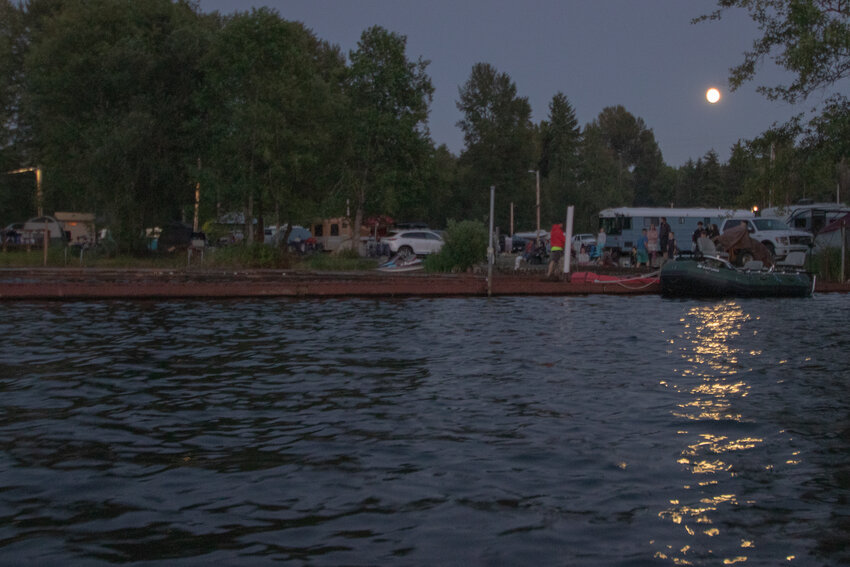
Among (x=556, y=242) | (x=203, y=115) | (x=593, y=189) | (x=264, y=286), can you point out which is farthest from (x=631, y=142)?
(x=264, y=286)

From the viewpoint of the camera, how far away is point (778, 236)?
38.8 m

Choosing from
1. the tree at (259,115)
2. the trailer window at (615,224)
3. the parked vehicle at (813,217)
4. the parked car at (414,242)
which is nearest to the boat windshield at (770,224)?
the parked vehicle at (813,217)

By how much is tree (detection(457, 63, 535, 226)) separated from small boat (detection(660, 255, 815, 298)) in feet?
203

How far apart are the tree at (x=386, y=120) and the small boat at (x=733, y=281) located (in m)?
25.4

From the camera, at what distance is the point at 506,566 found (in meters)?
5.13

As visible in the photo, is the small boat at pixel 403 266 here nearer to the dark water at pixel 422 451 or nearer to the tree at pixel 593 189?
the dark water at pixel 422 451

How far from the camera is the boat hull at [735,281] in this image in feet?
85.9

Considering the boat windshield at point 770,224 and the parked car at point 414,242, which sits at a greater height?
the boat windshield at point 770,224

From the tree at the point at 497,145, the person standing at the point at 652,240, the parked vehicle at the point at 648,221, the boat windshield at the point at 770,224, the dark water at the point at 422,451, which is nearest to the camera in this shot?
the dark water at the point at 422,451

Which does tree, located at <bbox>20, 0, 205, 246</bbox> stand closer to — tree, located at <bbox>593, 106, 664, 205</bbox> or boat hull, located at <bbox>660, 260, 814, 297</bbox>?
boat hull, located at <bbox>660, 260, 814, 297</bbox>

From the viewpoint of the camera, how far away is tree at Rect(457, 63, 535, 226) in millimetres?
89375

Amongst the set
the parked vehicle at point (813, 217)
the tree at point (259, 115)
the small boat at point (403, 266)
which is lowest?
the small boat at point (403, 266)

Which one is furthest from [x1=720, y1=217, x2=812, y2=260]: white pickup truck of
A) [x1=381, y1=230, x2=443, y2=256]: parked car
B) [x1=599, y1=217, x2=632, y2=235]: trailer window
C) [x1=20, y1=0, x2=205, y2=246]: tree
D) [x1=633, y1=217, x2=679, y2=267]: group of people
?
[x1=20, y1=0, x2=205, y2=246]: tree

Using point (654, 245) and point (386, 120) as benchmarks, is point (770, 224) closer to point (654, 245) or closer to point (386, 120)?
point (654, 245)
